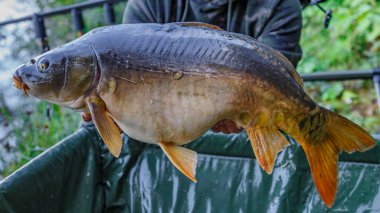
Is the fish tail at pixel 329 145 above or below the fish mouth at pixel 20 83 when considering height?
below

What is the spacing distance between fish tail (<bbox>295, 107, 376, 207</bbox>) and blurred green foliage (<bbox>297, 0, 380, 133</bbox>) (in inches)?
73.8

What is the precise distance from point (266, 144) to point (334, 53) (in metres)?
2.61

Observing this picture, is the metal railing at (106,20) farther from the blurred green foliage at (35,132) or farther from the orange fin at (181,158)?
the orange fin at (181,158)

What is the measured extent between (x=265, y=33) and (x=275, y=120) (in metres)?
0.71

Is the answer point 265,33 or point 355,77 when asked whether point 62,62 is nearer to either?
point 265,33

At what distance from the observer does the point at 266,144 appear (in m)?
1.08

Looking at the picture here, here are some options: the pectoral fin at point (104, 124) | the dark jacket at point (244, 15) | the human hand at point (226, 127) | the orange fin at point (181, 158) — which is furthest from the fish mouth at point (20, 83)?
the dark jacket at point (244, 15)

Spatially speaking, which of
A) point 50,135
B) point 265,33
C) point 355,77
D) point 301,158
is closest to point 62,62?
point 265,33

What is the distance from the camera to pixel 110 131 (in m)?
1.04

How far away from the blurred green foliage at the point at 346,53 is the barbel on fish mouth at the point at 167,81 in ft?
6.74

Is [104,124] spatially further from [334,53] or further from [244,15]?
[334,53]

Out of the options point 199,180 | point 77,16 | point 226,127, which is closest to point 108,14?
point 77,16

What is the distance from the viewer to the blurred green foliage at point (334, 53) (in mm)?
2705

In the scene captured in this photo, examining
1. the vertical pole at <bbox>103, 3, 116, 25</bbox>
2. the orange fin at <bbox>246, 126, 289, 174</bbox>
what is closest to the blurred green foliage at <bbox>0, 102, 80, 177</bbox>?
the vertical pole at <bbox>103, 3, 116, 25</bbox>
